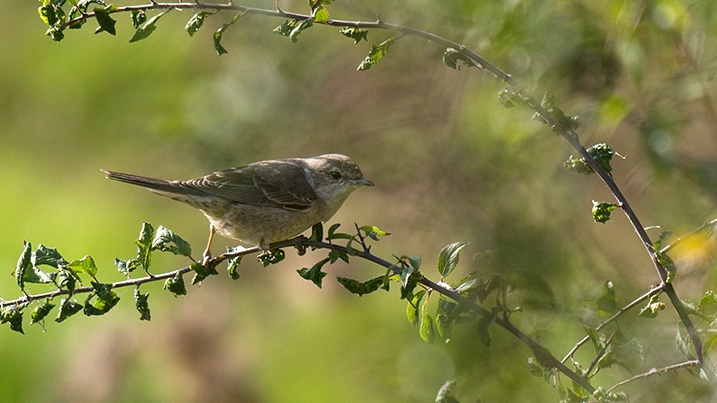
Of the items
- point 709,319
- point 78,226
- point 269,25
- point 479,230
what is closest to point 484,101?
point 479,230

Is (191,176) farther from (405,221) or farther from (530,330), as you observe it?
(530,330)

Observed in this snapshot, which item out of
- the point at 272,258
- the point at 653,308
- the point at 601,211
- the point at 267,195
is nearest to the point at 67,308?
the point at 272,258

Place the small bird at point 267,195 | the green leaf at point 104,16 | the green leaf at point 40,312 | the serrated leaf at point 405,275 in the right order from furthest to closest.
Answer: the small bird at point 267,195
the green leaf at point 104,16
the green leaf at point 40,312
the serrated leaf at point 405,275

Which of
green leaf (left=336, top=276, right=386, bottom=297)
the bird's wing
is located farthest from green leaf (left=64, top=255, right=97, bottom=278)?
the bird's wing

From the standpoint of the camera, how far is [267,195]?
165 inches

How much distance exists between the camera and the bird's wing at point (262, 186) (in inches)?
161

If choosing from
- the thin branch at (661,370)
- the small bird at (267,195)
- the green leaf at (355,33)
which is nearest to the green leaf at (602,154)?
the thin branch at (661,370)

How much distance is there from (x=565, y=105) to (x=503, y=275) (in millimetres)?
1835

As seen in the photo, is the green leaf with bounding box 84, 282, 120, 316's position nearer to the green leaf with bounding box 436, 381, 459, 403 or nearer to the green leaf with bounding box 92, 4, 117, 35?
the green leaf with bounding box 92, 4, 117, 35

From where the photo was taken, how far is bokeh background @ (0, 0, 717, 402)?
8.03 ft

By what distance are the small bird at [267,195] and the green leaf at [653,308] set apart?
2.02 meters

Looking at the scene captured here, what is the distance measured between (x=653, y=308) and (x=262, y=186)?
2.53 metres

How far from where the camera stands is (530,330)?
7.71 feet

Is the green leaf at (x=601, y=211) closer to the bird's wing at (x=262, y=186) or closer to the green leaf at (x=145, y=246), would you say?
the green leaf at (x=145, y=246)
